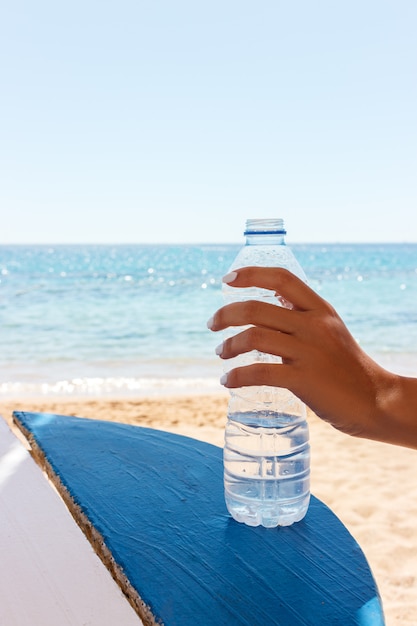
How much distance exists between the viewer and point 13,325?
14617 millimetres

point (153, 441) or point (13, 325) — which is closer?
point (153, 441)

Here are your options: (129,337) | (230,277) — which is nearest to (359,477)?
(230,277)

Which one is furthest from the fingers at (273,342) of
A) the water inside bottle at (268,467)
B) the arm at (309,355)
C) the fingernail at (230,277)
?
the water inside bottle at (268,467)

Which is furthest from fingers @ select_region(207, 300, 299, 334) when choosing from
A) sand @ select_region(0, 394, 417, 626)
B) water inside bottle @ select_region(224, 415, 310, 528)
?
sand @ select_region(0, 394, 417, 626)

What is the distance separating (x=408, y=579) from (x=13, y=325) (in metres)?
12.7

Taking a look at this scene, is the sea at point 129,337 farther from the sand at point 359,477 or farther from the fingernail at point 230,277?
the fingernail at point 230,277

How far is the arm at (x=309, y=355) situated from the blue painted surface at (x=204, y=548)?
0.26m

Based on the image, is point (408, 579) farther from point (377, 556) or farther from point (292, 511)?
point (292, 511)

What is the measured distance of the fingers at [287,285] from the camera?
38.9 inches

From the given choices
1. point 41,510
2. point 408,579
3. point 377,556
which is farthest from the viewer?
point 377,556

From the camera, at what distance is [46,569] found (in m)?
1.06

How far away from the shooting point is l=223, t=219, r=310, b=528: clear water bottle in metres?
1.36

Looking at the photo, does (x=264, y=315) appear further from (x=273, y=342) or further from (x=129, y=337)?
(x=129, y=337)

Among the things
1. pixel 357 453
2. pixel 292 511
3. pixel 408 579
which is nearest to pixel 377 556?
pixel 408 579
